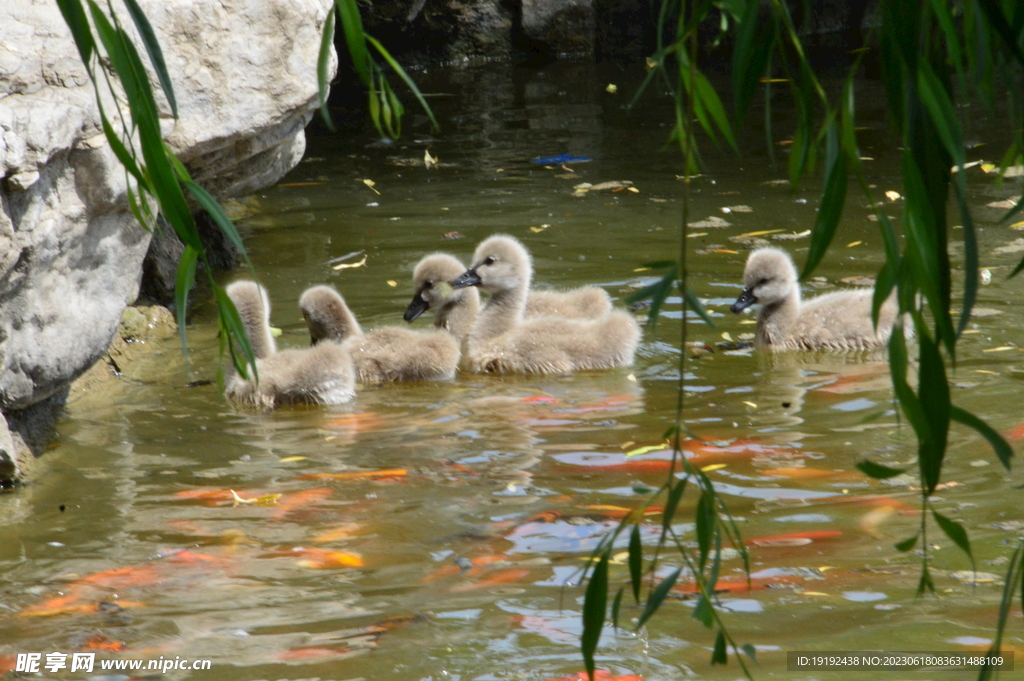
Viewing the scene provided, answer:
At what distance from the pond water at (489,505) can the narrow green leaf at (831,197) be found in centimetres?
43

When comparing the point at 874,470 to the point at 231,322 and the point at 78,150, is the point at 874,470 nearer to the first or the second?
the point at 231,322

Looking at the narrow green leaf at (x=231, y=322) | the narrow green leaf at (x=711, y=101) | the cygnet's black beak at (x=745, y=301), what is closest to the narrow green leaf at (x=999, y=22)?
the narrow green leaf at (x=711, y=101)

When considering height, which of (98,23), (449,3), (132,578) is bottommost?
(132,578)

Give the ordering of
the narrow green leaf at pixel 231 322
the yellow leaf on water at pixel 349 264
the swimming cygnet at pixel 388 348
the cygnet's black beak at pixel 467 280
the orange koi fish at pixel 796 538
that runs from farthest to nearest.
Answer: the yellow leaf on water at pixel 349 264 < the cygnet's black beak at pixel 467 280 < the swimming cygnet at pixel 388 348 < the orange koi fish at pixel 796 538 < the narrow green leaf at pixel 231 322

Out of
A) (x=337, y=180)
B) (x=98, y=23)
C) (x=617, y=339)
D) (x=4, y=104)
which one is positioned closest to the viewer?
(x=98, y=23)

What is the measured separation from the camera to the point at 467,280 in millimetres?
6094

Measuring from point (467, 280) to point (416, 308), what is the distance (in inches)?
13.6

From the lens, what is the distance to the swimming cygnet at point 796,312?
5672 mm

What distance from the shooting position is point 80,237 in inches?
178

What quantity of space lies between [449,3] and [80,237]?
43.1 ft

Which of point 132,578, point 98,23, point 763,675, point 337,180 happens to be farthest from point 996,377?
point 337,180

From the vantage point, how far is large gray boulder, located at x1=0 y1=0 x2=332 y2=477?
13.4 ft

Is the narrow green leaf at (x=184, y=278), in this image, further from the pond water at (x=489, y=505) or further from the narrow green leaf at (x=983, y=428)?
the narrow green leaf at (x=983, y=428)

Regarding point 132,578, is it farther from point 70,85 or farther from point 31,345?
point 70,85
